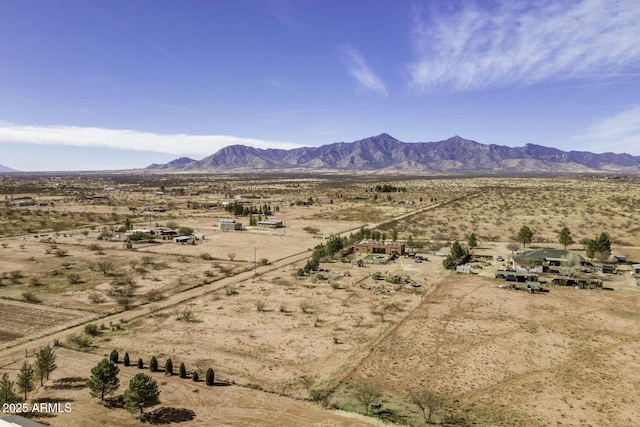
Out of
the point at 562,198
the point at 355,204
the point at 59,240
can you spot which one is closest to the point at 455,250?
the point at 59,240

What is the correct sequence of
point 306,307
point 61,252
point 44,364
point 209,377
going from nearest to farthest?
point 44,364 → point 209,377 → point 306,307 → point 61,252

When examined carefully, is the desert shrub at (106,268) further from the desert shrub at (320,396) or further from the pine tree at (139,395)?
the desert shrub at (320,396)

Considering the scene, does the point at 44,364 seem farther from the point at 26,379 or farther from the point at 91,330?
the point at 91,330

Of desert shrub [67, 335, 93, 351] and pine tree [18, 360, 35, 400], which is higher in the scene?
pine tree [18, 360, 35, 400]

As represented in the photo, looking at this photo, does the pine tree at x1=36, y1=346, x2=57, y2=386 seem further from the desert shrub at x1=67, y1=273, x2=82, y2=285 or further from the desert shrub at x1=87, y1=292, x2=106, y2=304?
the desert shrub at x1=67, y1=273, x2=82, y2=285

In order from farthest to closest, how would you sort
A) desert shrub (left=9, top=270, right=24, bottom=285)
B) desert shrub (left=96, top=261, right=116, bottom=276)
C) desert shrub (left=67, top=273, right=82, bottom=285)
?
desert shrub (left=96, top=261, right=116, bottom=276), desert shrub (left=9, top=270, right=24, bottom=285), desert shrub (left=67, top=273, right=82, bottom=285)

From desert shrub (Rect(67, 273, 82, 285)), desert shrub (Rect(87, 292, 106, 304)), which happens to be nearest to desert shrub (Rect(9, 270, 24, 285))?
desert shrub (Rect(67, 273, 82, 285))

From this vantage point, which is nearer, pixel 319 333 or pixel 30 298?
pixel 319 333

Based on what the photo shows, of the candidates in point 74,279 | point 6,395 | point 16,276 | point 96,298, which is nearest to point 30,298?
point 96,298
